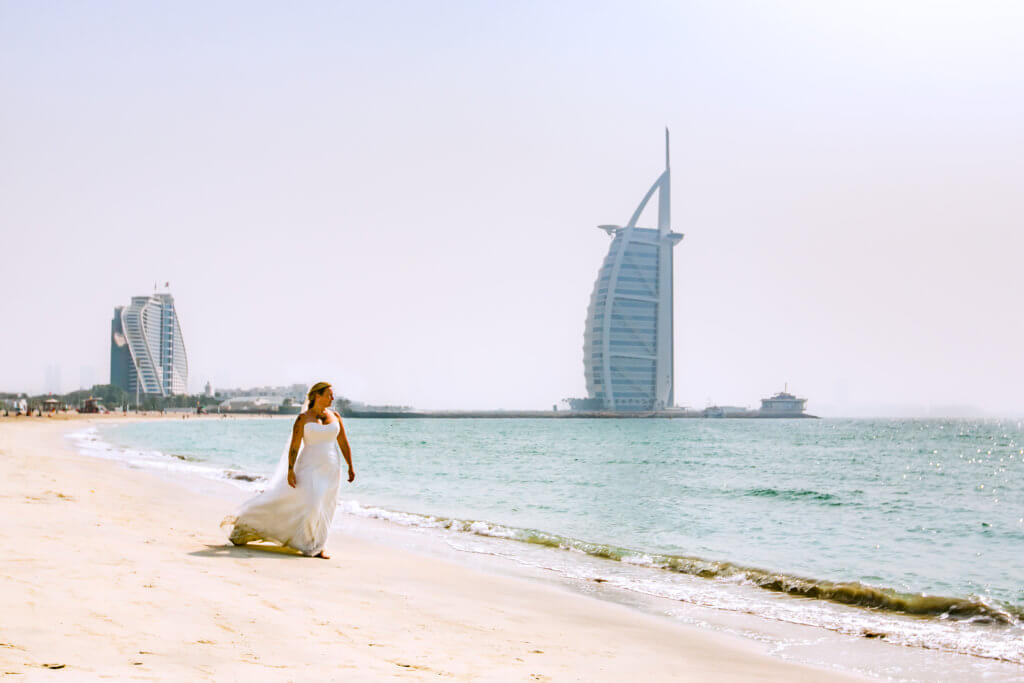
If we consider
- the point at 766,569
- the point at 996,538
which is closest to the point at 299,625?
the point at 766,569

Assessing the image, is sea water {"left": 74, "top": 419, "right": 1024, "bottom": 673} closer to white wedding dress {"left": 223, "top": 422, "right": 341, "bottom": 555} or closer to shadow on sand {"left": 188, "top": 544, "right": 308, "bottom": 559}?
white wedding dress {"left": 223, "top": 422, "right": 341, "bottom": 555}

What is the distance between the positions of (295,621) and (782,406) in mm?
196145

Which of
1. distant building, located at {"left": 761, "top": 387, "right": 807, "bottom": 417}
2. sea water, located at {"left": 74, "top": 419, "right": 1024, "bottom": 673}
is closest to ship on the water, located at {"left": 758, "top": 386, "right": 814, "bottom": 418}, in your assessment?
distant building, located at {"left": 761, "top": 387, "right": 807, "bottom": 417}

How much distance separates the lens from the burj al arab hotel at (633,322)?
509ft

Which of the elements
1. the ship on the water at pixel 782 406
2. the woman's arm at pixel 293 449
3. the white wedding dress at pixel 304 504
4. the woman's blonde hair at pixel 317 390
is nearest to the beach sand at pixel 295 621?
the white wedding dress at pixel 304 504

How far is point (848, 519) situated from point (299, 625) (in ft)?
43.8

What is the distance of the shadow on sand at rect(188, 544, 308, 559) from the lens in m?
8.39

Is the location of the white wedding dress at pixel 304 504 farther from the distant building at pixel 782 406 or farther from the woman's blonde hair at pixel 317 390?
the distant building at pixel 782 406

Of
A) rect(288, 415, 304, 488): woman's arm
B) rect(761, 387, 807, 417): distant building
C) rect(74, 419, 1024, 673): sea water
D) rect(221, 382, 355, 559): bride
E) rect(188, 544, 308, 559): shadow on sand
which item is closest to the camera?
rect(74, 419, 1024, 673): sea water

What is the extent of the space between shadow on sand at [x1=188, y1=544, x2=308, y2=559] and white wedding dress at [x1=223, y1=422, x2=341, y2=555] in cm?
9

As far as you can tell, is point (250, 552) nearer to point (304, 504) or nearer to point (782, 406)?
point (304, 504)

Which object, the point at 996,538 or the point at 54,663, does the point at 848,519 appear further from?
the point at 54,663

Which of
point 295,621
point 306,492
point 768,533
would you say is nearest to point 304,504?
point 306,492

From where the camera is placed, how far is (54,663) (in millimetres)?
3863
